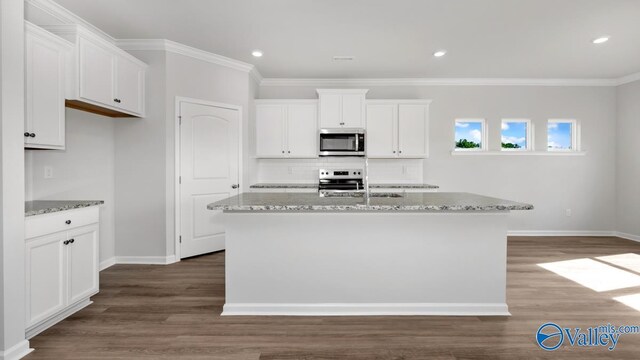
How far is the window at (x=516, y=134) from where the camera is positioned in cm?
567

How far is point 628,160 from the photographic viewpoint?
537 cm

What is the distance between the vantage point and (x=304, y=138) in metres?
5.19

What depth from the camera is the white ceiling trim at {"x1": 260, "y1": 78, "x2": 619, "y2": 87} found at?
5480mm

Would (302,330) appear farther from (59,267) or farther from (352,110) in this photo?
(352,110)

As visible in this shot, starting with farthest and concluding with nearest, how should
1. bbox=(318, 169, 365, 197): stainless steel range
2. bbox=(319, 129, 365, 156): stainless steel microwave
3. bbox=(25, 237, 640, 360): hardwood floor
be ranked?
1. bbox=(318, 169, 365, 197): stainless steel range
2. bbox=(319, 129, 365, 156): stainless steel microwave
3. bbox=(25, 237, 640, 360): hardwood floor

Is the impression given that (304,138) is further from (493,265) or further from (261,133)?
(493,265)

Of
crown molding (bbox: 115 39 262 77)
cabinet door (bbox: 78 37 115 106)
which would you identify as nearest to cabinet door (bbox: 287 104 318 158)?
crown molding (bbox: 115 39 262 77)

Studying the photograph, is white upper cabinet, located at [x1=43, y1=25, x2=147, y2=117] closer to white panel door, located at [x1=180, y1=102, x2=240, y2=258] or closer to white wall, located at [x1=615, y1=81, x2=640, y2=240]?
white panel door, located at [x1=180, y1=102, x2=240, y2=258]

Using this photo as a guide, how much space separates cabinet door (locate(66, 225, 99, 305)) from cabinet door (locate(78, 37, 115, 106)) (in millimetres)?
1279

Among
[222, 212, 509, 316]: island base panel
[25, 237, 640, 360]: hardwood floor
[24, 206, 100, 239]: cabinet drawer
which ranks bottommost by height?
[25, 237, 640, 360]: hardwood floor

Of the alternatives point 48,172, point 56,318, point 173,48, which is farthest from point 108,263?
point 173,48

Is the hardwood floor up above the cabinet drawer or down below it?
below

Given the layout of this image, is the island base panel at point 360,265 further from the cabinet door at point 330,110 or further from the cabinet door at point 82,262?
the cabinet door at point 330,110

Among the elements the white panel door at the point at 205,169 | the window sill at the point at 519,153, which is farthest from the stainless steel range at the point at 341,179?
the window sill at the point at 519,153
